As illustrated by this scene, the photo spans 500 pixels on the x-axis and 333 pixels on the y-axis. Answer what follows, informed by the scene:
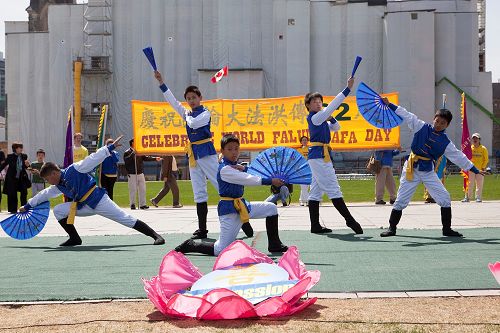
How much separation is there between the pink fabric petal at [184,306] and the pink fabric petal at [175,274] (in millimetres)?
378

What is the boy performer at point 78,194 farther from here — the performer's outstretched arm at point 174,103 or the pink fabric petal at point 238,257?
the pink fabric petal at point 238,257

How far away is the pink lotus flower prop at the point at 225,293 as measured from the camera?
13.7 ft

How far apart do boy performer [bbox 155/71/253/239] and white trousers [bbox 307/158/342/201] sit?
1328 millimetres

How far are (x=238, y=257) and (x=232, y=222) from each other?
1837 millimetres

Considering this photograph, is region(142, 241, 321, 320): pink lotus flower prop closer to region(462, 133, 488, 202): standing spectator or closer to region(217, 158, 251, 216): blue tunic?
region(217, 158, 251, 216): blue tunic

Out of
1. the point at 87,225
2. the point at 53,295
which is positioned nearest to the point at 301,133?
the point at 87,225

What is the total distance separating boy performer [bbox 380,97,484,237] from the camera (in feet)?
28.6

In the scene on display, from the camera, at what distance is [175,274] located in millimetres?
4938

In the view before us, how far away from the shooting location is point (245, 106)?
20.1 metres

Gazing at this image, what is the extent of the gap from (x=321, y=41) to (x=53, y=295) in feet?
154

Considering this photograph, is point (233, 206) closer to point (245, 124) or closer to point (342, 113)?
point (342, 113)

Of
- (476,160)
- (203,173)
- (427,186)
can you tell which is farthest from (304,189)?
(427,186)

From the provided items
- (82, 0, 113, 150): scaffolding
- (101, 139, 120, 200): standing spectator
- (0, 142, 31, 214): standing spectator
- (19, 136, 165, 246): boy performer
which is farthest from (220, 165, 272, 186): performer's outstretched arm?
(82, 0, 113, 150): scaffolding

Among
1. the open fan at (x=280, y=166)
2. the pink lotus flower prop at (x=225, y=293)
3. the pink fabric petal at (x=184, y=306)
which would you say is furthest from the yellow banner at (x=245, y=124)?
the pink fabric petal at (x=184, y=306)
